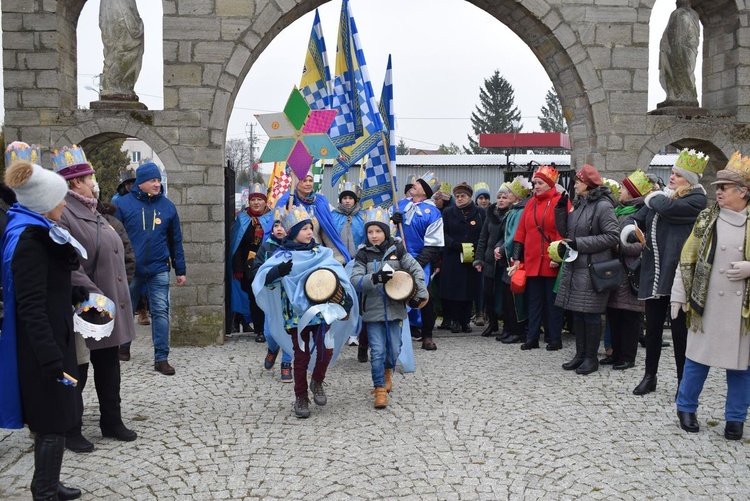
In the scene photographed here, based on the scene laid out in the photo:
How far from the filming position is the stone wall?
8.79 metres

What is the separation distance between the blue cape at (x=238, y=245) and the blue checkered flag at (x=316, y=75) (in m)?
1.45

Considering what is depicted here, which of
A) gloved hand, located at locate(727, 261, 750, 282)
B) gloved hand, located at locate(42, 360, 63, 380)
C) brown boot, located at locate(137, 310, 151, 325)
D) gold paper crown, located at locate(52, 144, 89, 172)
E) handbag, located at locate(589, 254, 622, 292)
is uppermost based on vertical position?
gold paper crown, located at locate(52, 144, 89, 172)

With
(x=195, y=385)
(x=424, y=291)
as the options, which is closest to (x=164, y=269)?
(x=195, y=385)

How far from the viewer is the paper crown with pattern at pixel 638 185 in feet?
24.2

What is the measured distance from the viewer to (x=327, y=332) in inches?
229

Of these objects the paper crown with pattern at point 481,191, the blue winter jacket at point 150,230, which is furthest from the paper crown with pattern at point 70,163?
the paper crown with pattern at point 481,191

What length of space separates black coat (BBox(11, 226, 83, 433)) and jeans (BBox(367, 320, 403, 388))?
8.57 ft

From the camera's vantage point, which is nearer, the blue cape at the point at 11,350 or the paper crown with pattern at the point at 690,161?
the blue cape at the point at 11,350

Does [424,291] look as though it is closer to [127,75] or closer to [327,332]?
[327,332]

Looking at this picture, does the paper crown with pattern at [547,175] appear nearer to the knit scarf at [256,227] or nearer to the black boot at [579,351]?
the black boot at [579,351]

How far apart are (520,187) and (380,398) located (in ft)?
13.3

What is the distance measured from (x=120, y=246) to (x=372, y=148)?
3118 mm

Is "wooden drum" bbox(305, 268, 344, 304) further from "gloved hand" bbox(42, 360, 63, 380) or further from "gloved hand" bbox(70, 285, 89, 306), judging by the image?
"gloved hand" bbox(42, 360, 63, 380)

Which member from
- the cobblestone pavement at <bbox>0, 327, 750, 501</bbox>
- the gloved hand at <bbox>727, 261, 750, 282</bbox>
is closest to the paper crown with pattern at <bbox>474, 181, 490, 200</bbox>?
the cobblestone pavement at <bbox>0, 327, 750, 501</bbox>
